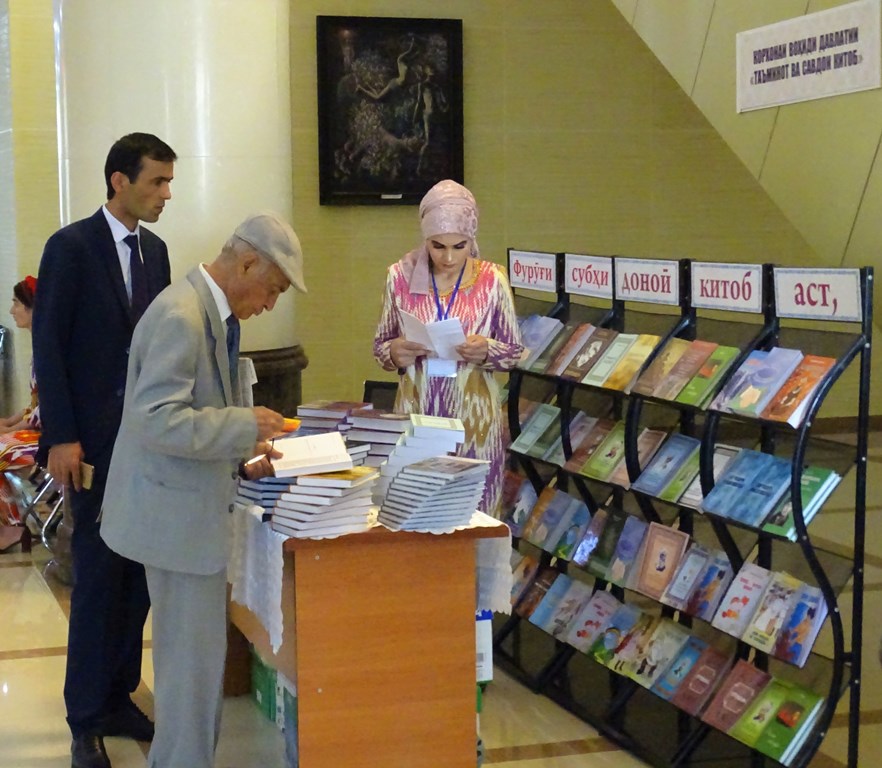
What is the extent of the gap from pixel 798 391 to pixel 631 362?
0.86 meters

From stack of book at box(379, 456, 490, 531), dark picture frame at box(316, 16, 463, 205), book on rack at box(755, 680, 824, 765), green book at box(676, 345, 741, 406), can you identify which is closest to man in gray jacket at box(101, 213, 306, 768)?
stack of book at box(379, 456, 490, 531)

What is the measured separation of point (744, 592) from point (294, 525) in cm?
139

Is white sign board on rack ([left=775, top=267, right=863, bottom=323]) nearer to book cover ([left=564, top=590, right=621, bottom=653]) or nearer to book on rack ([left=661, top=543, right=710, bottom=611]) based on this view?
book on rack ([left=661, top=543, right=710, bottom=611])

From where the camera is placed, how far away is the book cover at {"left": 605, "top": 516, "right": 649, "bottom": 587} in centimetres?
433

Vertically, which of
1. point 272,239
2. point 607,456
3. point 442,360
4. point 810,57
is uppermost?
point 810,57

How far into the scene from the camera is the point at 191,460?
3.23 metres

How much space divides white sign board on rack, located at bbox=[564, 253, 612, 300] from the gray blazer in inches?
69.8

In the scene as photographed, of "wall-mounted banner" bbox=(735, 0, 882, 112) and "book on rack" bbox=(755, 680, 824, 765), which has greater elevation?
"wall-mounted banner" bbox=(735, 0, 882, 112)

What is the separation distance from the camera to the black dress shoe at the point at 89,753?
400 cm

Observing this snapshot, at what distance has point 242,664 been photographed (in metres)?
4.72

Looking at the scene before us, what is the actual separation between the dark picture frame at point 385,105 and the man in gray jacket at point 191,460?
5.24 m

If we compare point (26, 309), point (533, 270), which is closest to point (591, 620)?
point (533, 270)

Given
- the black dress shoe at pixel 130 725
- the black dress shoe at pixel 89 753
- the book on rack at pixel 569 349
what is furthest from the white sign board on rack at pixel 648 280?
the black dress shoe at pixel 89 753

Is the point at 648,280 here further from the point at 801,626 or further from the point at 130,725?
the point at 130,725
